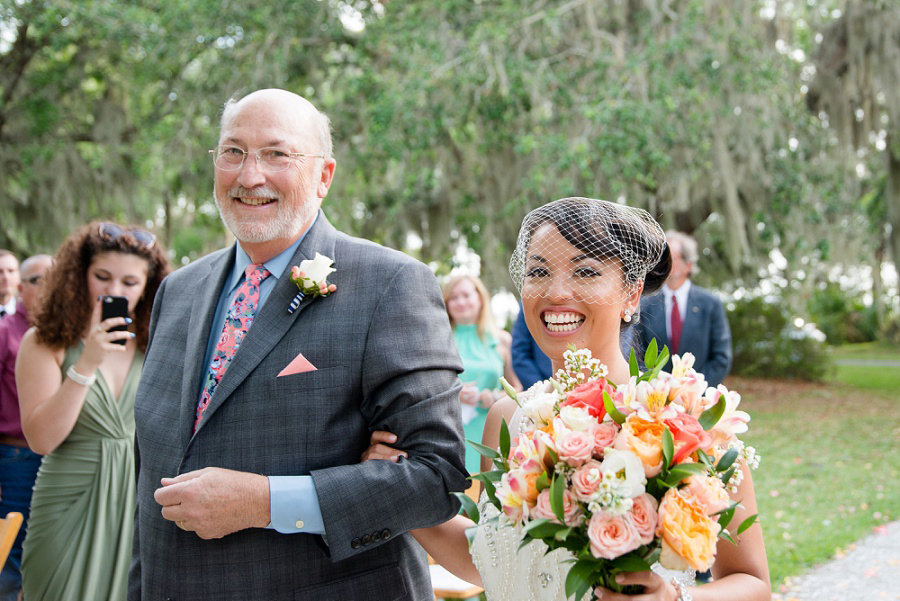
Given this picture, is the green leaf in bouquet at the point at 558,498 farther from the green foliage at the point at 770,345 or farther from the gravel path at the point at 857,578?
the green foliage at the point at 770,345

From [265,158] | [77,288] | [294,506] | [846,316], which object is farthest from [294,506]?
[846,316]

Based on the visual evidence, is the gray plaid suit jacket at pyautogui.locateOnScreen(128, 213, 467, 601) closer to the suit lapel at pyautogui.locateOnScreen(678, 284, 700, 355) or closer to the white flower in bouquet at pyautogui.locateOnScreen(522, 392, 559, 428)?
the white flower in bouquet at pyautogui.locateOnScreen(522, 392, 559, 428)

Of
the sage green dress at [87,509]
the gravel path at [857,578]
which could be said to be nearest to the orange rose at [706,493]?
the sage green dress at [87,509]

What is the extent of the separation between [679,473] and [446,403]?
2.17 feet

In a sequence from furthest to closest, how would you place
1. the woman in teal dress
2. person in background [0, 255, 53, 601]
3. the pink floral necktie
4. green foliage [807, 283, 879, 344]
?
green foliage [807, 283, 879, 344], the woman in teal dress, person in background [0, 255, 53, 601], the pink floral necktie

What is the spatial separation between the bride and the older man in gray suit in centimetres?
9

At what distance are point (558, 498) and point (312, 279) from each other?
0.88m

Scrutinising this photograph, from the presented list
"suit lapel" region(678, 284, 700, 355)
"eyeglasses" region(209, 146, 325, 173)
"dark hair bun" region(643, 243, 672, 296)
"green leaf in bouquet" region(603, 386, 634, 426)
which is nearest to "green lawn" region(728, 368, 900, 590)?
"suit lapel" region(678, 284, 700, 355)

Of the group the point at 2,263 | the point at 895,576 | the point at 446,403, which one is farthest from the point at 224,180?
the point at 895,576

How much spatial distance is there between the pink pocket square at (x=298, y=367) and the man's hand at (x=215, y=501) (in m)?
0.25

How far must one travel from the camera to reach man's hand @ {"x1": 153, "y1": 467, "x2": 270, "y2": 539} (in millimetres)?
1787

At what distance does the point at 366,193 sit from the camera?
11.0 m

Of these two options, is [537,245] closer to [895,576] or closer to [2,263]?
[2,263]

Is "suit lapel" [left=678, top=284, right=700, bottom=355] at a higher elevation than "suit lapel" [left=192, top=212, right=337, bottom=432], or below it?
below
